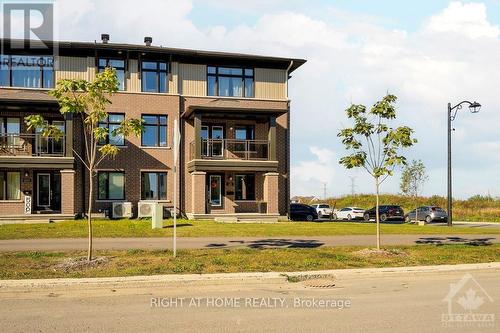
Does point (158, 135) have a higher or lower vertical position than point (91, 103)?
higher

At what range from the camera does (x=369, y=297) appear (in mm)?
10438

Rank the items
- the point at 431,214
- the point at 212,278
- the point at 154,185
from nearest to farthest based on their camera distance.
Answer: the point at 212,278, the point at 154,185, the point at 431,214

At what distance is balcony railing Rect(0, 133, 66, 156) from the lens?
3009 cm

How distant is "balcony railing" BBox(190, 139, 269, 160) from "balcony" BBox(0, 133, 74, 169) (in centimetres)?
738

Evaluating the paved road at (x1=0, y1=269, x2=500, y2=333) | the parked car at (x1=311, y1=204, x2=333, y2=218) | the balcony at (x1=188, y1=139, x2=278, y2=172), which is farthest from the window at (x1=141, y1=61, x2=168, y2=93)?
the parked car at (x1=311, y1=204, x2=333, y2=218)

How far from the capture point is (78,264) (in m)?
13.3

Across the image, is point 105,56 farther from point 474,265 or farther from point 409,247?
point 474,265

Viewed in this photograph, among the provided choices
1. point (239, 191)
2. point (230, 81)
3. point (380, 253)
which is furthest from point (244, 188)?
point (380, 253)

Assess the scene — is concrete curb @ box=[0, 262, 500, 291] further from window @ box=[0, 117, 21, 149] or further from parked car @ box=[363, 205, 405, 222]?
parked car @ box=[363, 205, 405, 222]

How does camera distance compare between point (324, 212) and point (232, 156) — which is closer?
point (232, 156)

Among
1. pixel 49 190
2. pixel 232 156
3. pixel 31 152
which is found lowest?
pixel 49 190

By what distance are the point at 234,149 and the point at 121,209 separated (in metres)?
7.63

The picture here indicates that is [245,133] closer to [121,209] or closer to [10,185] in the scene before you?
[121,209]
